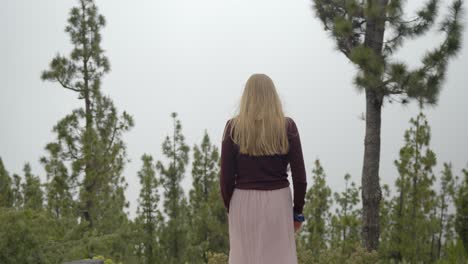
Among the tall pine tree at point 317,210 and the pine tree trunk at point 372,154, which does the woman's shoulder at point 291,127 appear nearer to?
the pine tree trunk at point 372,154

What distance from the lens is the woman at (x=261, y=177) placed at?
158 inches

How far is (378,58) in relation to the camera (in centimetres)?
992

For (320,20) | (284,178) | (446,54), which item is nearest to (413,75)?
(446,54)

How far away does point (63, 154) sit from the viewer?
44.7 ft

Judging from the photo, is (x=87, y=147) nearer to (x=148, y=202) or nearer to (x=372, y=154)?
(x=148, y=202)

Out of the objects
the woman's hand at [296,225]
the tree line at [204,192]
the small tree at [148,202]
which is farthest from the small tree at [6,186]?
the woman's hand at [296,225]

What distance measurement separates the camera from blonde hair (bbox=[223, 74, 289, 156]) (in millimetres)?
3988

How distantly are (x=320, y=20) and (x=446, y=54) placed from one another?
8.58ft

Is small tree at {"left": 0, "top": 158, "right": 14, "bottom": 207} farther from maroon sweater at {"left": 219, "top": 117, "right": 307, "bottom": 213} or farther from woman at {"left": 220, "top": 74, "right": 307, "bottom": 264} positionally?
maroon sweater at {"left": 219, "top": 117, "right": 307, "bottom": 213}

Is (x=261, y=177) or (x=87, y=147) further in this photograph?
(x=87, y=147)

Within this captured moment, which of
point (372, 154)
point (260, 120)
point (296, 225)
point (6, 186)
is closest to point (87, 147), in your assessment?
point (6, 186)

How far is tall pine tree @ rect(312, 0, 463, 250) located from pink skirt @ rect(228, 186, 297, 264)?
6159mm

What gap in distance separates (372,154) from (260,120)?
685 centimetres

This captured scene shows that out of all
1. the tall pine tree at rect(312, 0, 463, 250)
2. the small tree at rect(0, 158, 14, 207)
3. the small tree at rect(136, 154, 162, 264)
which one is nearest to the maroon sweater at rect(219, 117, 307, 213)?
the tall pine tree at rect(312, 0, 463, 250)
